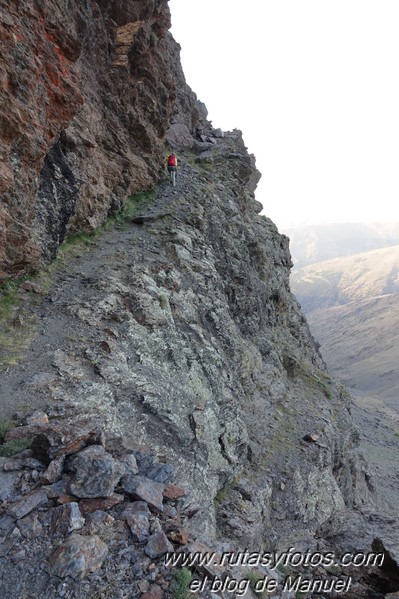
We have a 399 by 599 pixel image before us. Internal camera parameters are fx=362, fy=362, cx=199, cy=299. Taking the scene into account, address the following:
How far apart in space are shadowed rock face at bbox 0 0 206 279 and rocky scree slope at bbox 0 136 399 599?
1684 mm

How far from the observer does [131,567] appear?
5172 mm

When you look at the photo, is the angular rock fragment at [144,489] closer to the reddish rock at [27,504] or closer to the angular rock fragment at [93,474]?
the angular rock fragment at [93,474]

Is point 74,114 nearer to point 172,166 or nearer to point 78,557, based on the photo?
point 172,166

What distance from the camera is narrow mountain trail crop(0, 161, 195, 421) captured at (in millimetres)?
9008

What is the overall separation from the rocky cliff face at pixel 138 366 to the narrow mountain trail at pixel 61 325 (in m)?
0.06

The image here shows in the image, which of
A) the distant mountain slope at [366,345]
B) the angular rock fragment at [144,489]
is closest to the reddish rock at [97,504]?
the angular rock fragment at [144,489]

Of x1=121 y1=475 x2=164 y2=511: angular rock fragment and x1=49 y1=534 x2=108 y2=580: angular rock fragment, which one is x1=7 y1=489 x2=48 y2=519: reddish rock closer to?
x1=49 y1=534 x2=108 y2=580: angular rock fragment

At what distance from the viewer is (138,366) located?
38.3ft

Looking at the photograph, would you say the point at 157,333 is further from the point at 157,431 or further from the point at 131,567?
the point at 131,567

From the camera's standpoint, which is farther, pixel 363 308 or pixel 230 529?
pixel 363 308

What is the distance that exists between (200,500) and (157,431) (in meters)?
2.20

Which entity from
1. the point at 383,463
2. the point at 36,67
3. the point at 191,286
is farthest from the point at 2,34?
the point at 383,463

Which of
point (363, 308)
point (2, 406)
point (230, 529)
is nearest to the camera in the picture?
point (2, 406)

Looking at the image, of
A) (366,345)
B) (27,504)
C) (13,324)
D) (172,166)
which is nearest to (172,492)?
(27,504)
